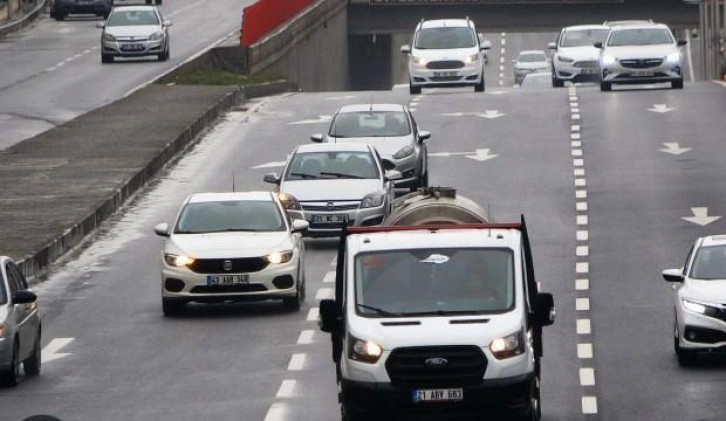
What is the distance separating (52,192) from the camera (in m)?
40.6

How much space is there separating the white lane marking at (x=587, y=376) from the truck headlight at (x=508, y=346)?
153 inches

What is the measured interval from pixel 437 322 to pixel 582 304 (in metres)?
9.73

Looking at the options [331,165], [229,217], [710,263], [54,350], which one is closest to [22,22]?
[331,165]

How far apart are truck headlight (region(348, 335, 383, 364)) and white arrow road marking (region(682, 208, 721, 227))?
1737cm

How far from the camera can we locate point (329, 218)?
3431cm

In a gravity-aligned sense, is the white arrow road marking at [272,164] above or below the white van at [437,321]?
below

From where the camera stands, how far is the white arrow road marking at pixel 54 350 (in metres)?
25.0

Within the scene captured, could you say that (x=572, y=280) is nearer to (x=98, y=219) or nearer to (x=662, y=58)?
(x=98, y=219)

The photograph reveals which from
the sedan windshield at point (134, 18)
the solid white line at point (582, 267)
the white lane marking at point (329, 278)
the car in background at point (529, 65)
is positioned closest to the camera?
the white lane marking at point (329, 278)

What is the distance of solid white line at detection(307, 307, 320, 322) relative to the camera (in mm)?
27469

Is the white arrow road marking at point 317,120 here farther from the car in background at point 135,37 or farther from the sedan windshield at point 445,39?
the car in background at point 135,37

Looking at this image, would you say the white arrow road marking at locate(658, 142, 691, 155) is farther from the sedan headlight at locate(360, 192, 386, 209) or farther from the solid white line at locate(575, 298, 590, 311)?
the solid white line at locate(575, 298, 590, 311)

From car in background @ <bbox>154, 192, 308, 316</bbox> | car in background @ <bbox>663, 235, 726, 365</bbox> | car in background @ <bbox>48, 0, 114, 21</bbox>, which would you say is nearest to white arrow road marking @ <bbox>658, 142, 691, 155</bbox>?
car in background @ <bbox>154, 192, 308, 316</bbox>

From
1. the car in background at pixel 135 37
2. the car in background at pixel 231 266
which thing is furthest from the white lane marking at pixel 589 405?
the car in background at pixel 135 37
